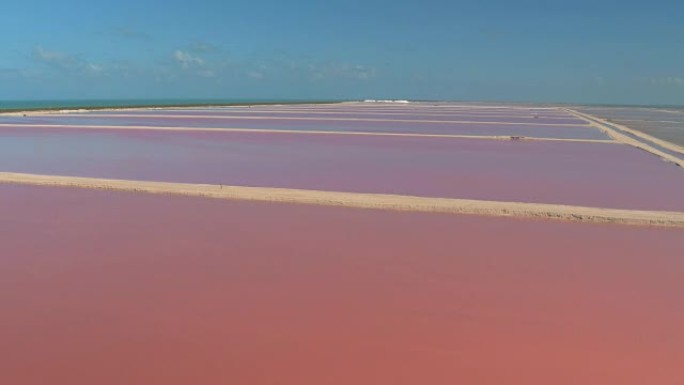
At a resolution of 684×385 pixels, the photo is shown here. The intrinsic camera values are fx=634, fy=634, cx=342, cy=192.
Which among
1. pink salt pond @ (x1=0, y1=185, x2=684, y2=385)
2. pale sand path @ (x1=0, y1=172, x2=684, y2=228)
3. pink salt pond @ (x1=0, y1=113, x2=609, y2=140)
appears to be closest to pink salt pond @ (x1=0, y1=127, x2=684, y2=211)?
pale sand path @ (x1=0, y1=172, x2=684, y2=228)

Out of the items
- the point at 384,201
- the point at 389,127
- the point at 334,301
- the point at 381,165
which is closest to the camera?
the point at 334,301

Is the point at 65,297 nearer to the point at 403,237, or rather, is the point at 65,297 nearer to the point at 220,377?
the point at 220,377

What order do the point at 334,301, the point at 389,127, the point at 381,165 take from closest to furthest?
the point at 334,301, the point at 381,165, the point at 389,127

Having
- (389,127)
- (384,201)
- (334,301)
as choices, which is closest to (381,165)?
(384,201)

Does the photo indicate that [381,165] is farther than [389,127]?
No

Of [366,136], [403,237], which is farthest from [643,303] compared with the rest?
[366,136]

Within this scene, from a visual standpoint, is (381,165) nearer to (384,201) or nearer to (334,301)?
(384,201)

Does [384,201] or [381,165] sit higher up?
[384,201]
